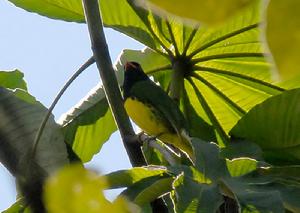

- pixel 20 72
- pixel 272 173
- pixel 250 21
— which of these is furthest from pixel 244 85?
pixel 272 173

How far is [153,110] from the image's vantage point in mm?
2521

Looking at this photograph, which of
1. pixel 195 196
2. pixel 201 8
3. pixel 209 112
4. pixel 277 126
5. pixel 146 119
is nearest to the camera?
pixel 201 8

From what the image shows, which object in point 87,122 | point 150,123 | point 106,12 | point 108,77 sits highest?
point 106,12

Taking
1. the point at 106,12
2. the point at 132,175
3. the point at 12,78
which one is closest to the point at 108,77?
the point at 132,175

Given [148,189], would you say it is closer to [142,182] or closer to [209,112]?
[142,182]

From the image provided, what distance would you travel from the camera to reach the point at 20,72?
5.47 ft

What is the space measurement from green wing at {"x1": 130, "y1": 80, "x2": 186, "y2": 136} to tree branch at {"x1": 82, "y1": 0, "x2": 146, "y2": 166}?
536mm

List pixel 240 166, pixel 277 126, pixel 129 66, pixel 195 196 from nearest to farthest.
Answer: pixel 195 196, pixel 240 166, pixel 277 126, pixel 129 66

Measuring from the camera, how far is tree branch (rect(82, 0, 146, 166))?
3.85 feet

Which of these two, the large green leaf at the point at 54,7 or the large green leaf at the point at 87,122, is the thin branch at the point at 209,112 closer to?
the large green leaf at the point at 87,122

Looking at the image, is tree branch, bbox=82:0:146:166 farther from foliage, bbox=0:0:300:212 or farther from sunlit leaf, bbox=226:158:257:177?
sunlit leaf, bbox=226:158:257:177

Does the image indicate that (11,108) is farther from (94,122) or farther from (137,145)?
(94,122)

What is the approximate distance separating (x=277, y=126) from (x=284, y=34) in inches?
58.9

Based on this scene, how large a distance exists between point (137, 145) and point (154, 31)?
0.69 metres
